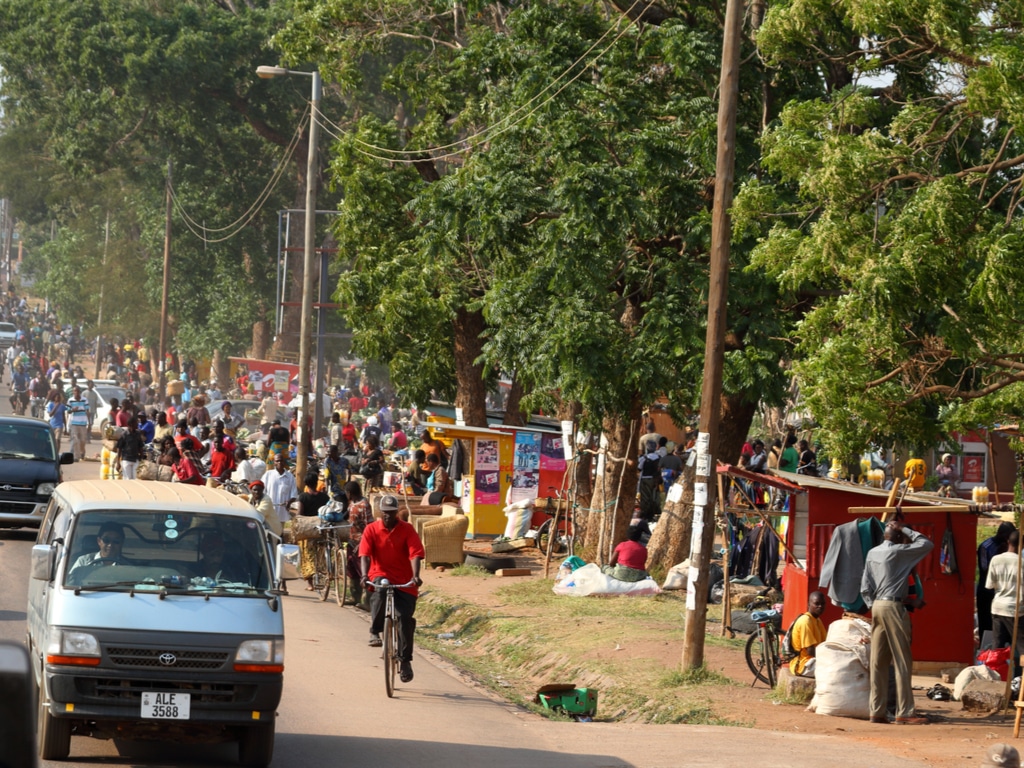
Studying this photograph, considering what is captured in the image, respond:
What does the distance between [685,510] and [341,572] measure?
5.39 meters

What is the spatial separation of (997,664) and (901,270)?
4.31m

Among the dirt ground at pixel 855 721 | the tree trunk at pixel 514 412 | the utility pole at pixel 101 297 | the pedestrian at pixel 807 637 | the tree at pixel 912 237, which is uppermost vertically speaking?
the utility pole at pixel 101 297

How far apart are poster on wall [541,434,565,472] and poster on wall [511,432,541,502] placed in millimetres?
221

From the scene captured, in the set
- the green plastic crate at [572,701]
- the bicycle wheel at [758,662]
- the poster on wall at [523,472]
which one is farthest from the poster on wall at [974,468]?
the green plastic crate at [572,701]

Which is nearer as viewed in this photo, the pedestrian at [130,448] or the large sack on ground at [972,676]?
the large sack on ground at [972,676]

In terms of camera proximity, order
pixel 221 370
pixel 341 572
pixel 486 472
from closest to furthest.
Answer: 1. pixel 341 572
2. pixel 486 472
3. pixel 221 370

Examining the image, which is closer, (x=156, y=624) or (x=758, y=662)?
(x=156, y=624)

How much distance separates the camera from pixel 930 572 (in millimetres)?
14758

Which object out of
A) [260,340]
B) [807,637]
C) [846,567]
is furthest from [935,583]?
[260,340]

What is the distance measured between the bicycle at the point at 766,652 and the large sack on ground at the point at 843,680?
118 centimetres

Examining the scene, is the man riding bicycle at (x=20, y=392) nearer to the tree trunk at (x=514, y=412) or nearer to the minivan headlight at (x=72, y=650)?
the tree trunk at (x=514, y=412)

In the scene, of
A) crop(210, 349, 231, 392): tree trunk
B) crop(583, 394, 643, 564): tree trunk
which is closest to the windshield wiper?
crop(583, 394, 643, 564): tree trunk

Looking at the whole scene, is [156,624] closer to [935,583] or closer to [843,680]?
[843,680]

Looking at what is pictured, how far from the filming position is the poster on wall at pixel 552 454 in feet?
84.2
